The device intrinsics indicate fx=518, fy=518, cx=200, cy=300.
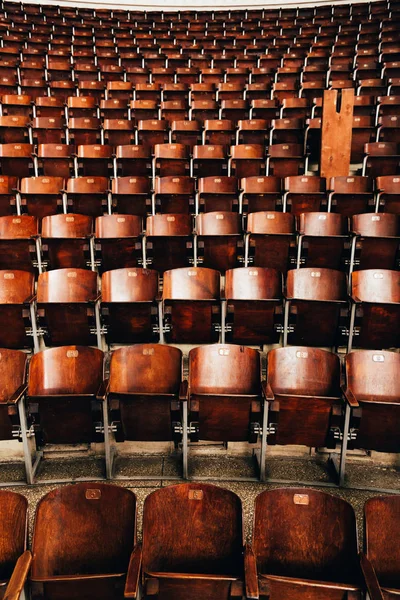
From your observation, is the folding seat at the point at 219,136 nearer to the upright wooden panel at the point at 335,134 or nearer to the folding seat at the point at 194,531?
the upright wooden panel at the point at 335,134

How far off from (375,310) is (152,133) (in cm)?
100

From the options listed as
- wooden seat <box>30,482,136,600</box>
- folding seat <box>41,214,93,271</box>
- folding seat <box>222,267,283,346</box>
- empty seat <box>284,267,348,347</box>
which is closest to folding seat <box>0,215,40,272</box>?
folding seat <box>41,214,93,271</box>

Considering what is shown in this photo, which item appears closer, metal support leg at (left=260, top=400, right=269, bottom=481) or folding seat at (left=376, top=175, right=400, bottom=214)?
metal support leg at (left=260, top=400, right=269, bottom=481)

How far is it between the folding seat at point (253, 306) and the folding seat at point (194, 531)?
39 centimetres

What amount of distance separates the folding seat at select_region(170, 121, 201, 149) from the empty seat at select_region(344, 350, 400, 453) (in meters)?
1.03

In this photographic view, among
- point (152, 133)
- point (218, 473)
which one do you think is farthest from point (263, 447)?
point (152, 133)

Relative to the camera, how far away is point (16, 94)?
1.79 metres

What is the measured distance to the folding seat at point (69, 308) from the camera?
0.84 meters

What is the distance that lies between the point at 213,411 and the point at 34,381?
265 mm

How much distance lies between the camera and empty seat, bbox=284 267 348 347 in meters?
0.84

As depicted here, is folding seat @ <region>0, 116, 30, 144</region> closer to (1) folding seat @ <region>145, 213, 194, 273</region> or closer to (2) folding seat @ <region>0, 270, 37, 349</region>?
(1) folding seat @ <region>145, 213, 194, 273</region>

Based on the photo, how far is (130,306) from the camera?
2.79ft

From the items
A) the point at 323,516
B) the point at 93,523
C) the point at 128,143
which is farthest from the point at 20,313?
the point at 128,143

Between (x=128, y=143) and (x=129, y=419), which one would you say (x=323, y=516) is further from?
(x=128, y=143)
